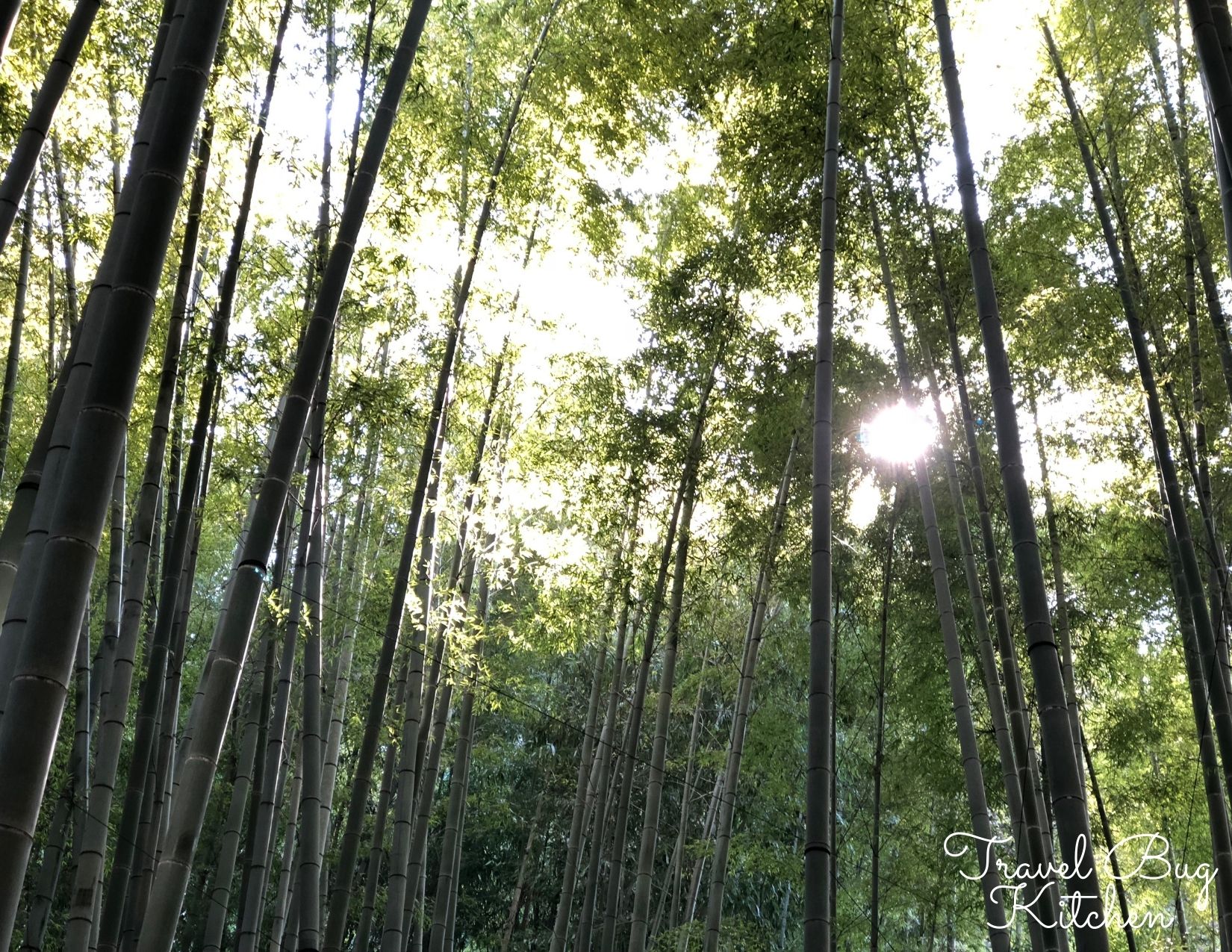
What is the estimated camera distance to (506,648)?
37.8 ft

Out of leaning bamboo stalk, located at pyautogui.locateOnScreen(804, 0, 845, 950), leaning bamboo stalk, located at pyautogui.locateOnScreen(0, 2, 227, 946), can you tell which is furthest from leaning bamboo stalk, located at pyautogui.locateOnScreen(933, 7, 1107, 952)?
leaning bamboo stalk, located at pyautogui.locateOnScreen(0, 2, 227, 946)

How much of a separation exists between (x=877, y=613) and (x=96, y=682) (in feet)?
17.6

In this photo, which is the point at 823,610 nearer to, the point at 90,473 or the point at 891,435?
the point at 90,473

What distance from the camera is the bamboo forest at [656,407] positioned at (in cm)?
381

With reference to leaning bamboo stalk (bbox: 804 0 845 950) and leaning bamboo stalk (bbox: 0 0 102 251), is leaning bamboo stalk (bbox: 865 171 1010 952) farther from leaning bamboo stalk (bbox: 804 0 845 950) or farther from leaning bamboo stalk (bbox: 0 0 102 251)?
leaning bamboo stalk (bbox: 0 0 102 251)

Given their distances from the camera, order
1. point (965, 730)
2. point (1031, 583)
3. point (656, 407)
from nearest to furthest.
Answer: point (1031, 583) → point (965, 730) → point (656, 407)

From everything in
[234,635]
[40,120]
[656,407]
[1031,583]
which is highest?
[656,407]

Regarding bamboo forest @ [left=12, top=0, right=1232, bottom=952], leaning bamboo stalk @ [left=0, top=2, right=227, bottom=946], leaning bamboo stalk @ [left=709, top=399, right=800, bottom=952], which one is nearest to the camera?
leaning bamboo stalk @ [left=0, top=2, right=227, bottom=946]

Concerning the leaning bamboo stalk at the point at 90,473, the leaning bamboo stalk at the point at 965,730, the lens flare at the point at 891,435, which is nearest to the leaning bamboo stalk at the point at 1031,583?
the leaning bamboo stalk at the point at 965,730

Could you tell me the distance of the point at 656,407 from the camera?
6.93m

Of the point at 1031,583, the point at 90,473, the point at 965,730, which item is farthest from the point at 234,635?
the point at 965,730

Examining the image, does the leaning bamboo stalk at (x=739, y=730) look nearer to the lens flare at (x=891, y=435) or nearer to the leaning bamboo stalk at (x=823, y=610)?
the lens flare at (x=891, y=435)

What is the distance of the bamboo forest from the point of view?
3.81 metres

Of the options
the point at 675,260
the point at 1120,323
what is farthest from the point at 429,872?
the point at 1120,323
